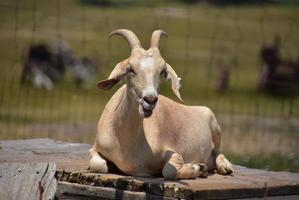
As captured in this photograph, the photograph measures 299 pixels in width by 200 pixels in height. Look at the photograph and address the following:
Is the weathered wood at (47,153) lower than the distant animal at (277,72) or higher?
higher

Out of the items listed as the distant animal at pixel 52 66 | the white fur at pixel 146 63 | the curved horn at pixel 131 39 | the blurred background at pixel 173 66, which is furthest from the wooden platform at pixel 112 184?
the distant animal at pixel 52 66

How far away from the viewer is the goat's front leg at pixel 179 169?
11.3 metres

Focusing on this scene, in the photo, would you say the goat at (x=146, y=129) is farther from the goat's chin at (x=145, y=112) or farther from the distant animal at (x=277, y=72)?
the distant animal at (x=277, y=72)

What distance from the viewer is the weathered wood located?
12547 millimetres

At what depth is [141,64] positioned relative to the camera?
1084 centimetres

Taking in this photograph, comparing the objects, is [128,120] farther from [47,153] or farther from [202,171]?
[47,153]

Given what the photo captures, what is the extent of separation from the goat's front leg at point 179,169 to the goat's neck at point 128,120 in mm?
439

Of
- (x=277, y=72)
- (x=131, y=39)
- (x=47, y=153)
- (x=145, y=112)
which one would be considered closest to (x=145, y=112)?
(x=145, y=112)

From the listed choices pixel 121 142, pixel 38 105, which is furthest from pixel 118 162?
pixel 38 105

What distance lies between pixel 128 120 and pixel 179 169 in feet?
2.35

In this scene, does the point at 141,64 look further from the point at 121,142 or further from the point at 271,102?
the point at 271,102

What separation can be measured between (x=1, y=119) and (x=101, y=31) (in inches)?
632

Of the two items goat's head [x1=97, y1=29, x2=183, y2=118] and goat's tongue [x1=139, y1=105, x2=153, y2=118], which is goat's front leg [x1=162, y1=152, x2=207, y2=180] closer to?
goat's head [x1=97, y1=29, x2=183, y2=118]

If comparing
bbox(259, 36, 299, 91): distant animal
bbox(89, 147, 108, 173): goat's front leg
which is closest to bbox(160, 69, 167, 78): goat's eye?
bbox(89, 147, 108, 173): goat's front leg
